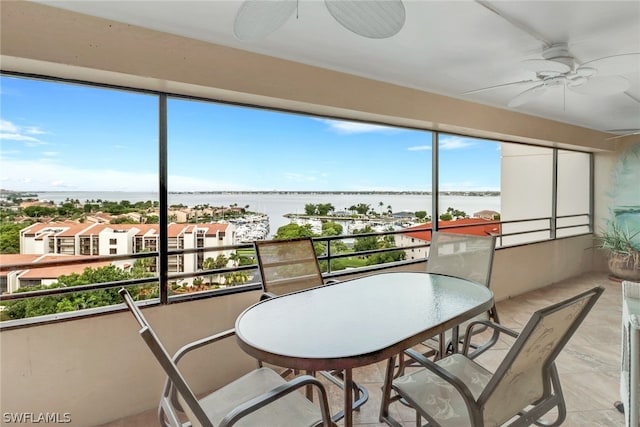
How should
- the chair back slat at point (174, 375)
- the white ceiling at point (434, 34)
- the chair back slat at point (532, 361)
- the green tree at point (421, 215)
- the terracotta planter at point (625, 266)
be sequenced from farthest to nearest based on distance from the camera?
the terracotta planter at point (625, 266)
the green tree at point (421, 215)
the white ceiling at point (434, 34)
the chair back slat at point (532, 361)
the chair back slat at point (174, 375)

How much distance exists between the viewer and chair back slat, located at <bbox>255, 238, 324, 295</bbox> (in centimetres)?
236

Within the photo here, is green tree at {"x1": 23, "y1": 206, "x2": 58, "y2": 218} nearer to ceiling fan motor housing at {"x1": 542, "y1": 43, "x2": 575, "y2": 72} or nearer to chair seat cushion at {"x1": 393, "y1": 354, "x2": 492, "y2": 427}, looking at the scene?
chair seat cushion at {"x1": 393, "y1": 354, "x2": 492, "y2": 427}

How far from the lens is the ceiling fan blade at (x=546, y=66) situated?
2107 millimetres

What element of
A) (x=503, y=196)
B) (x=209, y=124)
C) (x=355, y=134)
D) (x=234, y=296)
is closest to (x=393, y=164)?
(x=355, y=134)

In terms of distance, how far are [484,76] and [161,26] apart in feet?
8.33

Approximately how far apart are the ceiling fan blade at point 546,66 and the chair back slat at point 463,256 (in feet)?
3.80

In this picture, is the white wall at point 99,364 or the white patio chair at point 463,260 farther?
the white patio chair at point 463,260

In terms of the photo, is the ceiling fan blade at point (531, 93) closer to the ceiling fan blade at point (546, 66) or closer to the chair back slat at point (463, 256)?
the ceiling fan blade at point (546, 66)

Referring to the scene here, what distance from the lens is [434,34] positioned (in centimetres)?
213

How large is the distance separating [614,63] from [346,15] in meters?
1.89

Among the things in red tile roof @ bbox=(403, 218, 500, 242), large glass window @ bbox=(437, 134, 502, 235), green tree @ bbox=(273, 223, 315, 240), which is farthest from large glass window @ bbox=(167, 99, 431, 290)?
large glass window @ bbox=(437, 134, 502, 235)

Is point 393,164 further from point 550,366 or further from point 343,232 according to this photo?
point 550,366

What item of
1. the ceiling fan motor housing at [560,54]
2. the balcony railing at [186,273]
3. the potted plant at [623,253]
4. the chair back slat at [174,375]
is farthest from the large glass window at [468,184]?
the chair back slat at [174,375]

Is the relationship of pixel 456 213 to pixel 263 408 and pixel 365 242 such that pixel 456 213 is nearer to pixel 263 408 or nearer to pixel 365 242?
pixel 365 242
